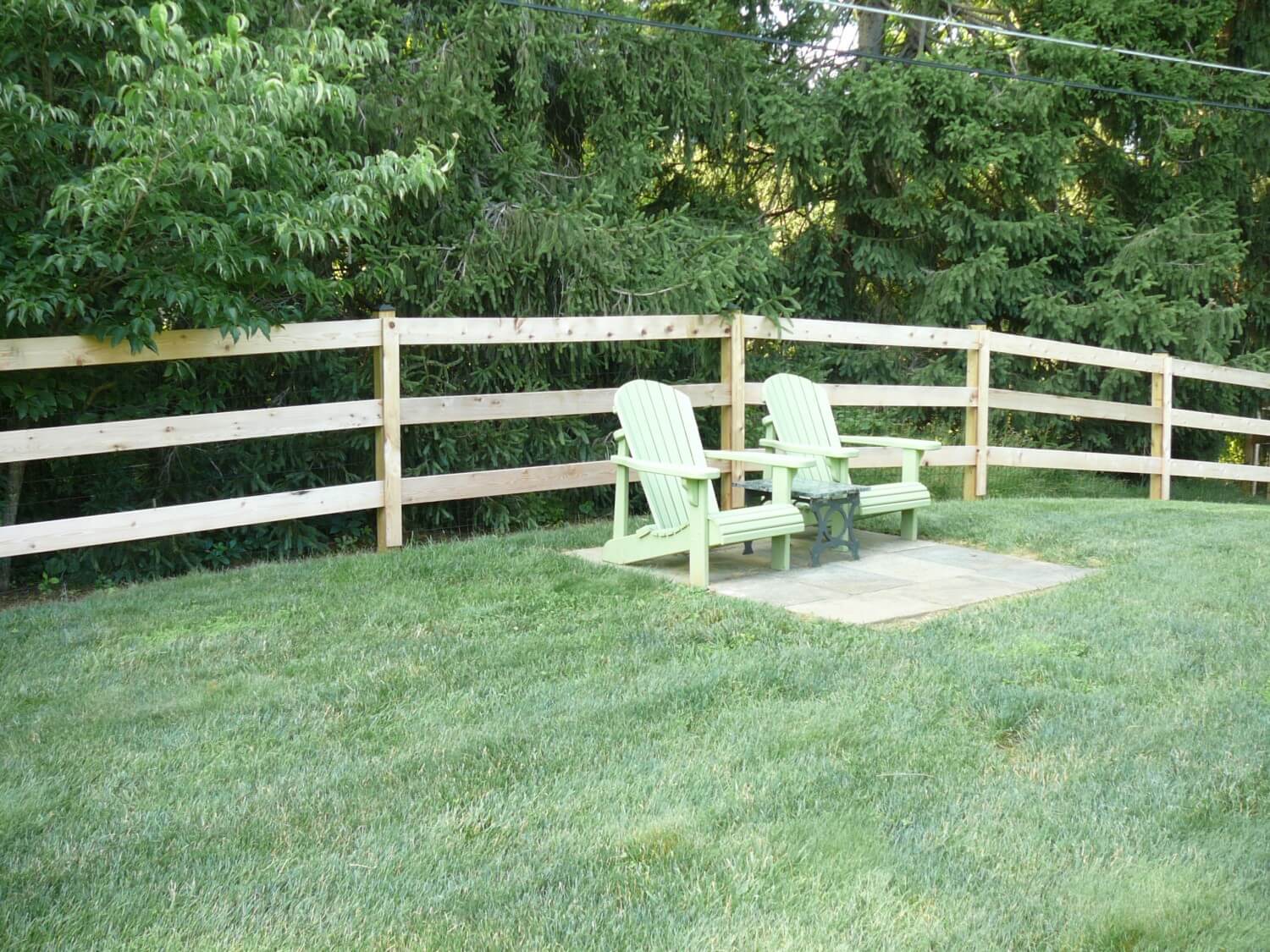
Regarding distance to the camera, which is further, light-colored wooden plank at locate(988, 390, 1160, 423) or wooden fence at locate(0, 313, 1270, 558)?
light-colored wooden plank at locate(988, 390, 1160, 423)

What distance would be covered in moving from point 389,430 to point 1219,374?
730 centimetres

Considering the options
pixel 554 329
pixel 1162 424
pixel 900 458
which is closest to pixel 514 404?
pixel 554 329

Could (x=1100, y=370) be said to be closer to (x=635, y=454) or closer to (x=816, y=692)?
(x=635, y=454)

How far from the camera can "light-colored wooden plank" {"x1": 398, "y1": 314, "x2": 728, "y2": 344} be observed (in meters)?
6.43

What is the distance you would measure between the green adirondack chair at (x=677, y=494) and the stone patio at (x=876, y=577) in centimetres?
15

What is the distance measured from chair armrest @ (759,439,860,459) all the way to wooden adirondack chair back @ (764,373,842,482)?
0.09m

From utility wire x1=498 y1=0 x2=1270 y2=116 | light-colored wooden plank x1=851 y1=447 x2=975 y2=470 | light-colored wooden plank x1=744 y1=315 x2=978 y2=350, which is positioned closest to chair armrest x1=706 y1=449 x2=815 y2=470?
light-colored wooden plank x1=744 y1=315 x2=978 y2=350

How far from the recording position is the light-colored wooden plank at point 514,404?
21.1 feet

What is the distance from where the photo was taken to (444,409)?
21.2ft

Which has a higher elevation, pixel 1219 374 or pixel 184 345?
pixel 184 345

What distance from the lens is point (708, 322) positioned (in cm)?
740

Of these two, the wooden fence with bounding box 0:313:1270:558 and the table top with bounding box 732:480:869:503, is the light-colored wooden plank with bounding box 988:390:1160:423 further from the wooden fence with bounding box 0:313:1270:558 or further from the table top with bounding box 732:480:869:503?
the table top with bounding box 732:480:869:503

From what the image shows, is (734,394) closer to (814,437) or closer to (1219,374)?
(814,437)

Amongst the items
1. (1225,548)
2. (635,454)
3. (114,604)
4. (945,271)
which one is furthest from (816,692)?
(945,271)
